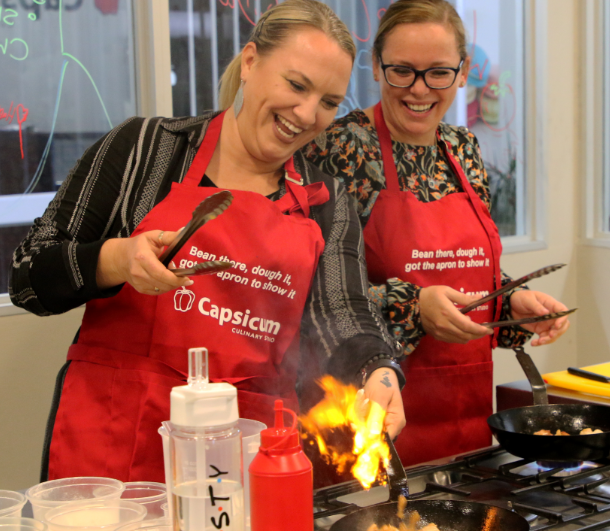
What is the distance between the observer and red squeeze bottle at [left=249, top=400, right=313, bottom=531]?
794mm

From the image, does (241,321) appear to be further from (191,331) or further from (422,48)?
(422,48)

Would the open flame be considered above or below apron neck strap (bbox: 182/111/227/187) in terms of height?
below

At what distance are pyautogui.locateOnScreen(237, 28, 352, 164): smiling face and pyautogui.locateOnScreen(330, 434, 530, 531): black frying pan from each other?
2.31 feet

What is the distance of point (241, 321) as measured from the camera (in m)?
1.36

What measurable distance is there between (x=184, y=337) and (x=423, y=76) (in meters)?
0.95

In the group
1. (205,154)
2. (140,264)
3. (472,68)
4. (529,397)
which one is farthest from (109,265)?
(472,68)

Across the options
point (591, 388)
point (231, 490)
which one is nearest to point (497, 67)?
point (591, 388)

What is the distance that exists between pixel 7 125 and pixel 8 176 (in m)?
0.16

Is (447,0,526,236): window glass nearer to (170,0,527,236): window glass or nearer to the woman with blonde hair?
(170,0,527,236): window glass

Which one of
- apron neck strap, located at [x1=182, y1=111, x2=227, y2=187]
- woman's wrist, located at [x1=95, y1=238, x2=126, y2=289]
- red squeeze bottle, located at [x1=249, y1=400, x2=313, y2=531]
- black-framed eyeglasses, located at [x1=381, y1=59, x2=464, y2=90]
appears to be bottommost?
red squeeze bottle, located at [x1=249, y1=400, x2=313, y2=531]

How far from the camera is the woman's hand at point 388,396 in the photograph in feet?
4.09

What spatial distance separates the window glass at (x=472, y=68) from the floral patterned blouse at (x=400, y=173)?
34.4 inches

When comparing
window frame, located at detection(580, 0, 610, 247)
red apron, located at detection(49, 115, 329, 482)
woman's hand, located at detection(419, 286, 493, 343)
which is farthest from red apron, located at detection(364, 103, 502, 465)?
window frame, located at detection(580, 0, 610, 247)

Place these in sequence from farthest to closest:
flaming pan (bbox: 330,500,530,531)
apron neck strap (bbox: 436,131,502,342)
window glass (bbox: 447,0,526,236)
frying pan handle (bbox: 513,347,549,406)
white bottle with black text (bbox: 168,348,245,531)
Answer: window glass (bbox: 447,0,526,236)
apron neck strap (bbox: 436,131,502,342)
frying pan handle (bbox: 513,347,549,406)
flaming pan (bbox: 330,500,530,531)
white bottle with black text (bbox: 168,348,245,531)
